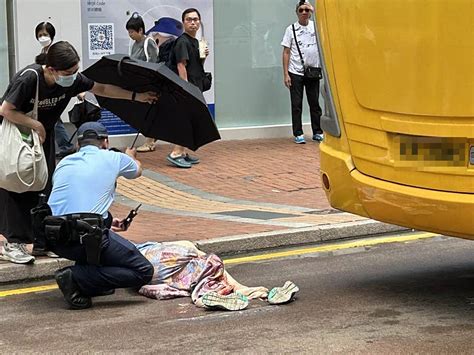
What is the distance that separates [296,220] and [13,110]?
11.0 ft

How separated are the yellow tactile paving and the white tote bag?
3.11 metres

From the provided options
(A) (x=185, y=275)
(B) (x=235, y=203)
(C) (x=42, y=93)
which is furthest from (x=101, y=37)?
(A) (x=185, y=275)

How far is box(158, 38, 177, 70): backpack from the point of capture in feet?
41.5

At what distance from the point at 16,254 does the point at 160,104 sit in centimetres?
159

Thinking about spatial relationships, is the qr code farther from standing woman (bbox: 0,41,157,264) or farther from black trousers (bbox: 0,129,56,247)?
black trousers (bbox: 0,129,56,247)

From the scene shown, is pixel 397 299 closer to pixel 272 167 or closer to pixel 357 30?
pixel 357 30

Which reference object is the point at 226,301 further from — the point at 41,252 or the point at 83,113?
the point at 83,113

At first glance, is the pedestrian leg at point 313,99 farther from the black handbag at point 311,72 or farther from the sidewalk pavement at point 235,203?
the sidewalk pavement at point 235,203

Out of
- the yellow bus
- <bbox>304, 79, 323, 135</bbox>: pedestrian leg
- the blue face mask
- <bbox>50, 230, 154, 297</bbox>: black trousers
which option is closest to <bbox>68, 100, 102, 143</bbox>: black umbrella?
the blue face mask

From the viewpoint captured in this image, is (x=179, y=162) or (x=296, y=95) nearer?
(x=179, y=162)

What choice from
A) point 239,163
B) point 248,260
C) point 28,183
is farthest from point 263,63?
point 28,183

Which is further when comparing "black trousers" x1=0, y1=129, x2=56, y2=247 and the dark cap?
"black trousers" x1=0, y1=129, x2=56, y2=247

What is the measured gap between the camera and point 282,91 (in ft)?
48.5

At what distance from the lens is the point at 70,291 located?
267 inches
